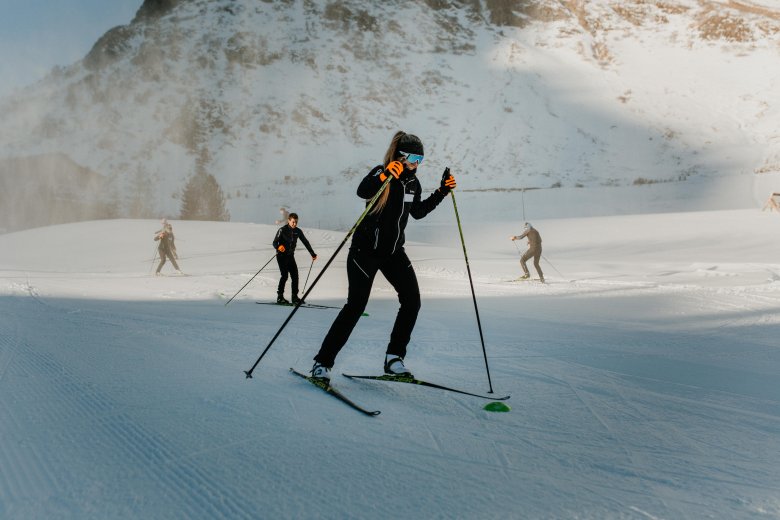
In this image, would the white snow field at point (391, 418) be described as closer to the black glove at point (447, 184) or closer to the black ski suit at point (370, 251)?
the black ski suit at point (370, 251)

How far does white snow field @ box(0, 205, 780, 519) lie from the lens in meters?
1.96

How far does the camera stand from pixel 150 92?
4028 inches

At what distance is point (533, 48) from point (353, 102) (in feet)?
120

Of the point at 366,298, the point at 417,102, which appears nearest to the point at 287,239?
the point at 366,298

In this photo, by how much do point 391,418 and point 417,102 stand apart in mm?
93802

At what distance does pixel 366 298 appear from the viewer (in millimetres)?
3738

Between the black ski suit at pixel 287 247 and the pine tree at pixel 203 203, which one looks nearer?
the black ski suit at pixel 287 247

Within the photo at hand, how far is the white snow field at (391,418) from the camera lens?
196 cm

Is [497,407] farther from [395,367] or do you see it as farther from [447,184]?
[447,184]

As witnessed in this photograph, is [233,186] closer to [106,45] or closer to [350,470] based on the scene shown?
[106,45]

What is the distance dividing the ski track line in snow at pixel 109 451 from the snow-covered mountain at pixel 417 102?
55805 mm

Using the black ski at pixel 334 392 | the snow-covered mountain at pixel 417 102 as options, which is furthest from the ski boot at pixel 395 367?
the snow-covered mountain at pixel 417 102

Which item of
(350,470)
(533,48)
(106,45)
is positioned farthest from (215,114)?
(350,470)

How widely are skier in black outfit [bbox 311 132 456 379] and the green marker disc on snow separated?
768 millimetres
